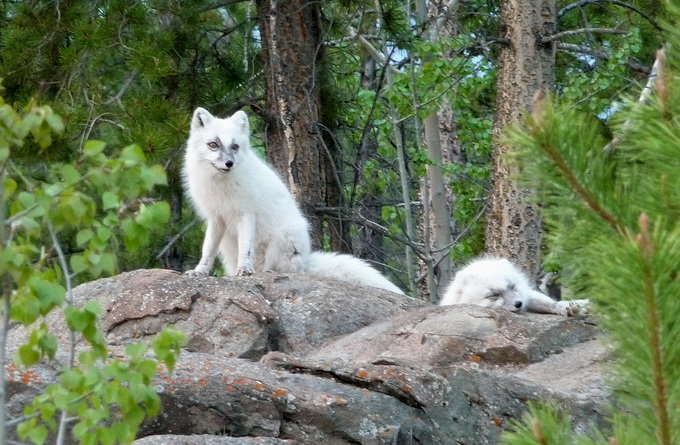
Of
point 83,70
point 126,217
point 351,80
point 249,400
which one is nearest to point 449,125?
point 351,80

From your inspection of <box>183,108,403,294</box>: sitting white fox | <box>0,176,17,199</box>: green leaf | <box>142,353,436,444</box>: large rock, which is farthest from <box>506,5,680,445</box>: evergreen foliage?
<box>183,108,403,294</box>: sitting white fox

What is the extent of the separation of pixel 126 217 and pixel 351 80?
14.6 meters

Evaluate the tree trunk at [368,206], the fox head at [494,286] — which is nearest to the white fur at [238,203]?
the fox head at [494,286]

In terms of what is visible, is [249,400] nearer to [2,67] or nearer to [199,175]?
[199,175]

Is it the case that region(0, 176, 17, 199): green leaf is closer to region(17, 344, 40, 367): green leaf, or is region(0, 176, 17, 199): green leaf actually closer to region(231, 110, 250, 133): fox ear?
region(17, 344, 40, 367): green leaf

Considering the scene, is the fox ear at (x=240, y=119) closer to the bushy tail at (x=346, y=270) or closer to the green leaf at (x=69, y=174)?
the bushy tail at (x=346, y=270)

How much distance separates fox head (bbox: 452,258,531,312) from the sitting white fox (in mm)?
828

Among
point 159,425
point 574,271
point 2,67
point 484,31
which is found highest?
point 484,31

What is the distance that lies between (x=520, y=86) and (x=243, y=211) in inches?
124

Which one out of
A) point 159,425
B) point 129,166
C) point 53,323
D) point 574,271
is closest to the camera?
point 574,271

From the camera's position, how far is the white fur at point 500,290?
31.8 feet

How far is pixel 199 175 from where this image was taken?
10.6 meters

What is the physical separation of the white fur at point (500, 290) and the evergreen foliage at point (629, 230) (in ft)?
20.9

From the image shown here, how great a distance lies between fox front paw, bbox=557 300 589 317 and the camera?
8.91 m
